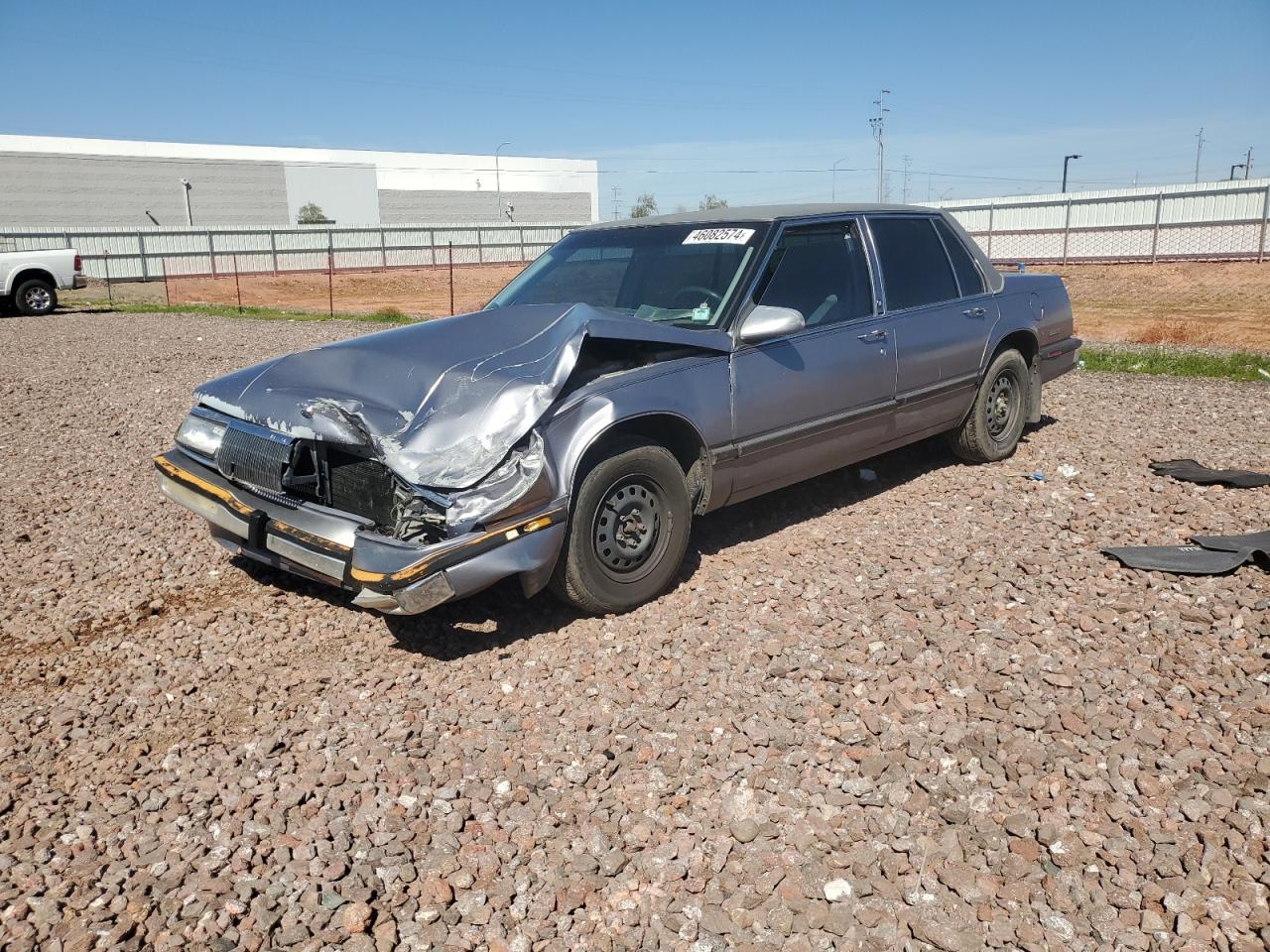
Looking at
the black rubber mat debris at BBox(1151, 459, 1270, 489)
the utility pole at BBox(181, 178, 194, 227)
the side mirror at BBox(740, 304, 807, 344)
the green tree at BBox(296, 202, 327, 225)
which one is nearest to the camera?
the side mirror at BBox(740, 304, 807, 344)

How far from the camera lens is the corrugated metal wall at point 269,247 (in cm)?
4434

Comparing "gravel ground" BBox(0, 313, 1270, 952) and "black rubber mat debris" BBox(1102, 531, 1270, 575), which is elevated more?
"black rubber mat debris" BBox(1102, 531, 1270, 575)

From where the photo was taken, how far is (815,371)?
5.21 metres

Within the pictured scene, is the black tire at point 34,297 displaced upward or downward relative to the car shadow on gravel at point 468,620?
upward

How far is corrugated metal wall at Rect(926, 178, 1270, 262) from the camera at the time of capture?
109 ft

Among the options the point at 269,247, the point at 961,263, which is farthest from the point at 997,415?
the point at 269,247

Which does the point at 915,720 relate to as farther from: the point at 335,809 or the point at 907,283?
the point at 907,283

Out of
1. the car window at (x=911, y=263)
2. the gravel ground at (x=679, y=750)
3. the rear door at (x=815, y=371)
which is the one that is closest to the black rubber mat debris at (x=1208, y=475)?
the gravel ground at (x=679, y=750)

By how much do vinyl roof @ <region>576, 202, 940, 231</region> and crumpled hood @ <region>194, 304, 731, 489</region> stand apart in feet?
3.29

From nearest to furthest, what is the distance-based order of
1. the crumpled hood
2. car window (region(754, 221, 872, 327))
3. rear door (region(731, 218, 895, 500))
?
the crumpled hood → rear door (region(731, 218, 895, 500)) → car window (region(754, 221, 872, 327))

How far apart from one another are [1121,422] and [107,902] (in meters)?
7.97

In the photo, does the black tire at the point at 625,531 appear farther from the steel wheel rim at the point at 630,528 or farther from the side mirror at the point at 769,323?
the side mirror at the point at 769,323

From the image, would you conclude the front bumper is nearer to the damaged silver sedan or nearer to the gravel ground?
the damaged silver sedan

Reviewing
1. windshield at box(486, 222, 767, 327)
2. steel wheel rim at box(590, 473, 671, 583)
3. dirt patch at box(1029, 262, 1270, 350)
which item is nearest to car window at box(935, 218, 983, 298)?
windshield at box(486, 222, 767, 327)
